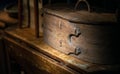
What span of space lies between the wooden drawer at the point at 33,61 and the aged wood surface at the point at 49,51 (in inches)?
1.9

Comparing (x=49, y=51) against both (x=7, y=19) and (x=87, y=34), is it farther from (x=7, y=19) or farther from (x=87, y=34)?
(x=7, y=19)

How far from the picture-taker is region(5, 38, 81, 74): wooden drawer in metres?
2.93

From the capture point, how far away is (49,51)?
3.06 meters

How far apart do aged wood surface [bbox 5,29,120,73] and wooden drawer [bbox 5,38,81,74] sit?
5 cm

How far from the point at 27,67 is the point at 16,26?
0.78 metres

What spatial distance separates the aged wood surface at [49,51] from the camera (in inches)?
103

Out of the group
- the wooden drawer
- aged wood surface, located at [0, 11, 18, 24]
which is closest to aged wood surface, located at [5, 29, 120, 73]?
the wooden drawer

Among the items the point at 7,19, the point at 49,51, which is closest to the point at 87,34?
the point at 49,51

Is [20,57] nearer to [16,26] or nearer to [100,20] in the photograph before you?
[16,26]

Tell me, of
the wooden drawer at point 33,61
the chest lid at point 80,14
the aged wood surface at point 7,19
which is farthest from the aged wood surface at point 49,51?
the chest lid at point 80,14

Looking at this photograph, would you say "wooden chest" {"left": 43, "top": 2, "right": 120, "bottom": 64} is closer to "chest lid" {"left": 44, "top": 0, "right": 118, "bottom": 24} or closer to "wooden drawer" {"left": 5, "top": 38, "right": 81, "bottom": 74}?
"chest lid" {"left": 44, "top": 0, "right": 118, "bottom": 24}

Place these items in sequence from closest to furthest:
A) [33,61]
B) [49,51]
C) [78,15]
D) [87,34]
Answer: [87,34]
[78,15]
[49,51]
[33,61]

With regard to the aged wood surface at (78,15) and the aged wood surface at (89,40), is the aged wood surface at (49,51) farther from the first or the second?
the aged wood surface at (78,15)

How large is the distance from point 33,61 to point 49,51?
0.36 m
